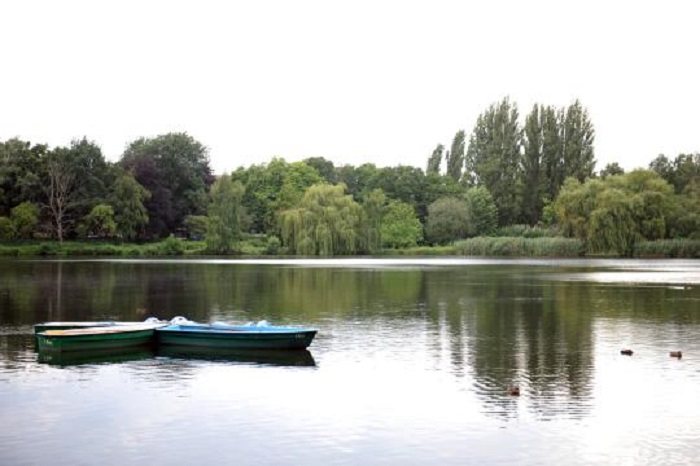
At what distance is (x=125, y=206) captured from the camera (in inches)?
3885

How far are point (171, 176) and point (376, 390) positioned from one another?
329 ft

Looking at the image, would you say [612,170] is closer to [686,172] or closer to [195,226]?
[686,172]

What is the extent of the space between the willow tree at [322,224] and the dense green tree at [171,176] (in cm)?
2094

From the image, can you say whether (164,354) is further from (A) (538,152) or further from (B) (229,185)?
(A) (538,152)

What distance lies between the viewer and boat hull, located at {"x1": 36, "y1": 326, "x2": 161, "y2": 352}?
23219mm

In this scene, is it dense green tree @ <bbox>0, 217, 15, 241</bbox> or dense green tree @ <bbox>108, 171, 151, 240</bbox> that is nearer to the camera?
dense green tree @ <bbox>0, 217, 15, 241</bbox>

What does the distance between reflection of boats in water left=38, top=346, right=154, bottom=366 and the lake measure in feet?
0.34

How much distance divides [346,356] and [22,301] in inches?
803

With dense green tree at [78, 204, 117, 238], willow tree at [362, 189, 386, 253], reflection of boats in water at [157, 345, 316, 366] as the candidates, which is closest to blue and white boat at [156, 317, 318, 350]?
reflection of boats in water at [157, 345, 316, 366]

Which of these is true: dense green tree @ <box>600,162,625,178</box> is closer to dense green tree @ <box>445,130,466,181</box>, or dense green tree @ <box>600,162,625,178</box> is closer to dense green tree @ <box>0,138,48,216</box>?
dense green tree @ <box>445,130,466,181</box>

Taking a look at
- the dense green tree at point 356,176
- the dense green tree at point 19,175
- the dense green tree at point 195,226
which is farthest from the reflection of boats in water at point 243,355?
the dense green tree at point 356,176

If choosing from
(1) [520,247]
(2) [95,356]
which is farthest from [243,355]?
(1) [520,247]

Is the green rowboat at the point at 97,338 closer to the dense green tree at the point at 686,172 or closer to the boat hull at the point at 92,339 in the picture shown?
the boat hull at the point at 92,339

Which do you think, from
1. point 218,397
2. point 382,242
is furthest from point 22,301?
point 382,242
